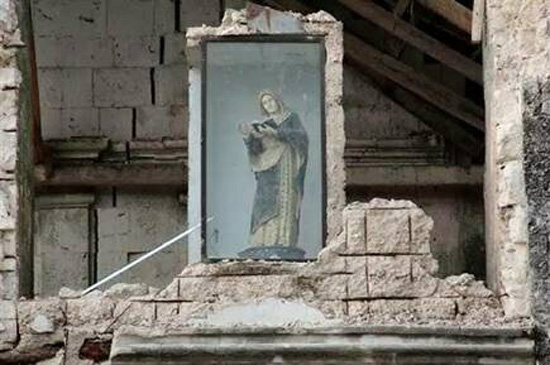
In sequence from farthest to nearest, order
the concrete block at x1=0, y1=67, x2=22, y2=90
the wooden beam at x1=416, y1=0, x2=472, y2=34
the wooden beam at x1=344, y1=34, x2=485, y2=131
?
1. the wooden beam at x1=344, y1=34, x2=485, y2=131
2. the wooden beam at x1=416, y1=0, x2=472, y2=34
3. the concrete block at x1=0, y1=67, x2=22, y2=90

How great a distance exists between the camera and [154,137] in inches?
415

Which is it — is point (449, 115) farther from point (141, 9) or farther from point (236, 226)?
point (236, 226)

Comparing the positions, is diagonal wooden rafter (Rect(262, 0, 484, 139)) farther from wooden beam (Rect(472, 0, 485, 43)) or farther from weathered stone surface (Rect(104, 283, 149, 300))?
weathered stone surface (Rect(104, 283, 149, 300))

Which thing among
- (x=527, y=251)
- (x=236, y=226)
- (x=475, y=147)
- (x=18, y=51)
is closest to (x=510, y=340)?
(x=527, y=251)

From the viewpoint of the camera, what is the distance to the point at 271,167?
776cm

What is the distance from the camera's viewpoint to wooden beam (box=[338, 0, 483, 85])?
32.5ft

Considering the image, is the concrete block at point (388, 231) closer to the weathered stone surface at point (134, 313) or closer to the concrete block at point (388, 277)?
the concrete block at point (388, 277)

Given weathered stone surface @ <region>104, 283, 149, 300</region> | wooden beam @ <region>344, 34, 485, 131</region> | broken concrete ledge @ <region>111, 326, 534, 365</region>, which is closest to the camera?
broken concrete ledge @ <region>111, 326, 534, 365</region>

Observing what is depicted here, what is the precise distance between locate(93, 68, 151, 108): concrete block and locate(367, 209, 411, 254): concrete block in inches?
134

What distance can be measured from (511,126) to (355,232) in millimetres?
777

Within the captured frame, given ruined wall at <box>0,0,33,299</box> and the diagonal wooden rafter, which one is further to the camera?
the diagonal wooden rafter

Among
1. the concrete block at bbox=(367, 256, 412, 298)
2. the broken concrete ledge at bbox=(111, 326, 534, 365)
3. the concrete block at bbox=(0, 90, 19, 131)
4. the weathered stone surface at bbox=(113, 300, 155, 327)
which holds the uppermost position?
the concrete block at bbox=(0, 90, 19, 131)

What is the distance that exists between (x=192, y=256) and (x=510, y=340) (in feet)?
4.93

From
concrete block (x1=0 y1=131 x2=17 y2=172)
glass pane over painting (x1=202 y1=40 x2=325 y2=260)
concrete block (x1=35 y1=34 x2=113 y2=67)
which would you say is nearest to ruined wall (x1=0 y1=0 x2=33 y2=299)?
concrete block (x1=0 y1=131 x2=17 y2=172)
